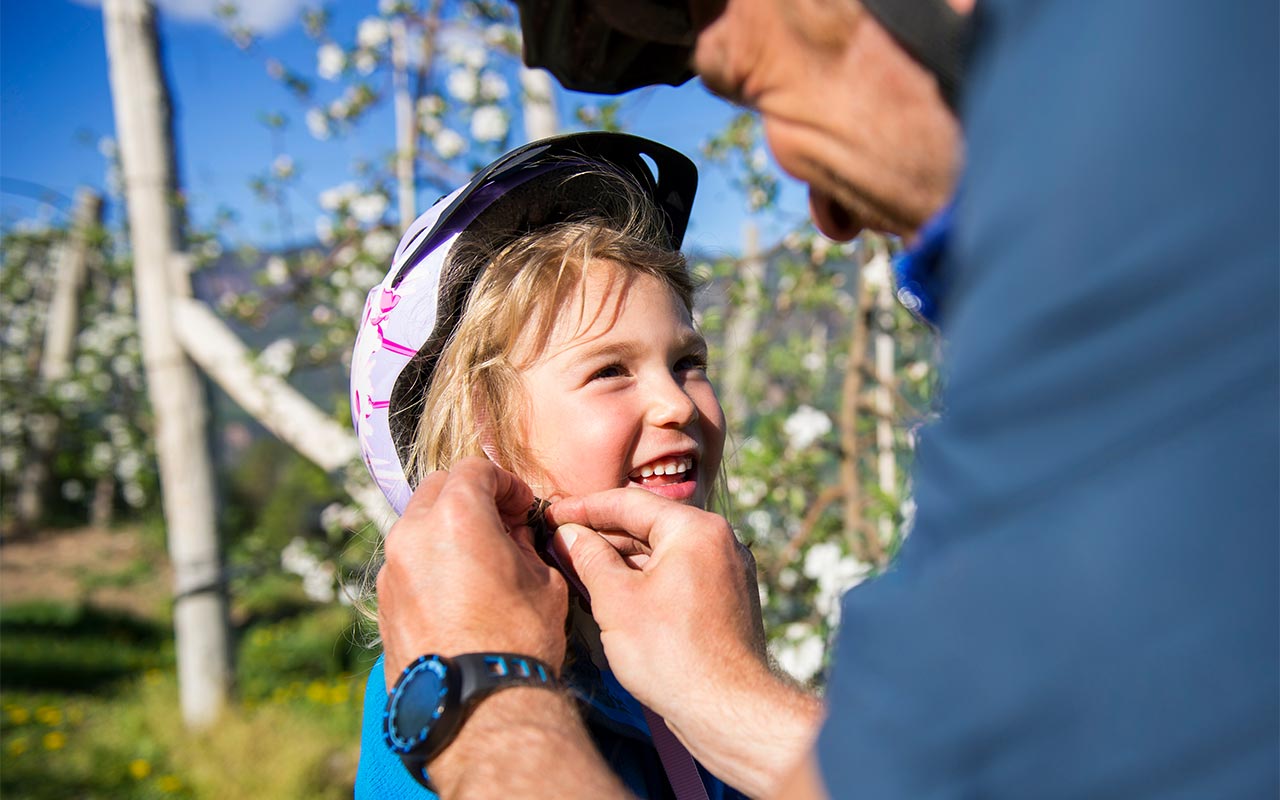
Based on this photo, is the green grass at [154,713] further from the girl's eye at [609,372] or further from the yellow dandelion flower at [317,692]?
the girl's eye at [609,372]

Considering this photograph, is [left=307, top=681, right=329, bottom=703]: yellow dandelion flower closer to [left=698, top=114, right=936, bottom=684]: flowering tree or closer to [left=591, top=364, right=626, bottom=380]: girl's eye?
[left=698, top=114, right=936, bottom=684]: flowering tree

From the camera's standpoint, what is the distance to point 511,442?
1700 millimetres

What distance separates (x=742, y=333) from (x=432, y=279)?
14.5 feet

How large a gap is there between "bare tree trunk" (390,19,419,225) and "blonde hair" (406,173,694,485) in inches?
128

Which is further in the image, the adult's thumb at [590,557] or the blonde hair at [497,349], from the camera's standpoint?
the blonde hair at [497,349]

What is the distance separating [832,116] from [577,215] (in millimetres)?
1191

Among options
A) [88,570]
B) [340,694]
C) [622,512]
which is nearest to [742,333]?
[340,694]

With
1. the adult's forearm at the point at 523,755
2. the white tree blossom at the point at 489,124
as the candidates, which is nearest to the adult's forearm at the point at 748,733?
the adult's forearm at the point at 523,755

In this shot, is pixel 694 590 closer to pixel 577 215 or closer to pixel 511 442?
pixel 511 442

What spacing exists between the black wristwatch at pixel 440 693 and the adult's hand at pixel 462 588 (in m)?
0.03

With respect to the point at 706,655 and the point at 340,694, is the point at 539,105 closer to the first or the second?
the point at 706,655

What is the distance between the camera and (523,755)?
933 mm

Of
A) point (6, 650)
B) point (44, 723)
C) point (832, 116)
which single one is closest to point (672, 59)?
point (832, 116)

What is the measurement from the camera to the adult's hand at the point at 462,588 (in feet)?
3.62
